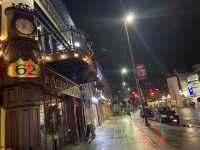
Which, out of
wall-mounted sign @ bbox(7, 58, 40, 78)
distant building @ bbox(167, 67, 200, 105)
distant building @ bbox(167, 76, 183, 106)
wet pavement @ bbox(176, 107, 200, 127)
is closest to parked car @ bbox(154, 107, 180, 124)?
wet pavement @ bbox(176, 107, 200, 127)

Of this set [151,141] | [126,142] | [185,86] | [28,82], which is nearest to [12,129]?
[28,82]

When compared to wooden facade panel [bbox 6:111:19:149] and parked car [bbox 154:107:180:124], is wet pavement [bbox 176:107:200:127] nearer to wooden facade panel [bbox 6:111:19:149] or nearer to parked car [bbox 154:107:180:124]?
parked car [bbox 154:107:180:124]

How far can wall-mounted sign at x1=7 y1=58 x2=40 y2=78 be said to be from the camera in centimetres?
934

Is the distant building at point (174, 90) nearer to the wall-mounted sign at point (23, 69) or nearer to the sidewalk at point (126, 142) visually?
→ the sidewalk at point (126, 142)

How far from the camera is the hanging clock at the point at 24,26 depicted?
33.2 feet

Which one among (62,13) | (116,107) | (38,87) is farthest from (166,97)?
(38,87)

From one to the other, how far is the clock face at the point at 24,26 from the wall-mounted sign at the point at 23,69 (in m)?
1.53

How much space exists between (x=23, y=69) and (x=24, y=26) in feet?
7.53

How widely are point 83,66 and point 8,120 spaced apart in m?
7.28

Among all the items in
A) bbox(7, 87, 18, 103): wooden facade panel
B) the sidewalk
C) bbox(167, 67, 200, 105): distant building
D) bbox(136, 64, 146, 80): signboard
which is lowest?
the sidewalk

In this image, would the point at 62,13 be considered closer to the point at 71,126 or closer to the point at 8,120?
the point at 71,126

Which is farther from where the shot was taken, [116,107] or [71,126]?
[116,107]

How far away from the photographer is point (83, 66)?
1534 centimetres

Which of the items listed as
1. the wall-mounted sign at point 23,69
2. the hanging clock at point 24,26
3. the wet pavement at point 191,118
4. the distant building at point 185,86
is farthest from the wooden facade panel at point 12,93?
the distant building at point 185,86
